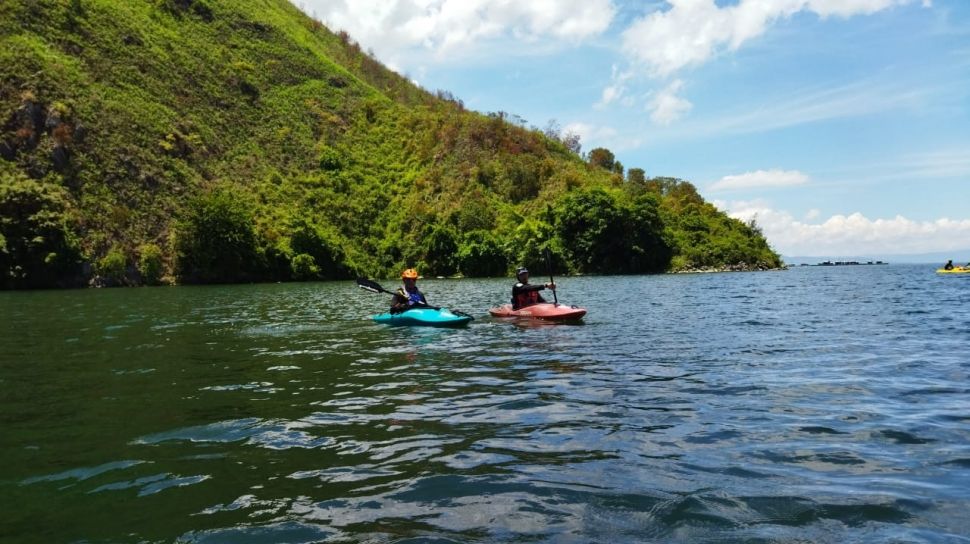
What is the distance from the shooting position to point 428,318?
1881 cm

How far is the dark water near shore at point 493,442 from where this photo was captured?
4.86 m

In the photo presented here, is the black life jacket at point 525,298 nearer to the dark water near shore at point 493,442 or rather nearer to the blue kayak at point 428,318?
the blue kayak at point 428,318

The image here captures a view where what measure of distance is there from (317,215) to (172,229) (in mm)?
21576

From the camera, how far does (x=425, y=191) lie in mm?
96125

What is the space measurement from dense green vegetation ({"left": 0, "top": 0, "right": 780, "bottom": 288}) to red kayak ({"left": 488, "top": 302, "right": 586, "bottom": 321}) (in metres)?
53.3

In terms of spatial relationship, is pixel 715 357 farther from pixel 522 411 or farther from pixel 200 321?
pixel 200 321

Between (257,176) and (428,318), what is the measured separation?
7996cm

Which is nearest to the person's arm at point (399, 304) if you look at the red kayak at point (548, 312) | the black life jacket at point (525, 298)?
the red kayak at point (548, 312)

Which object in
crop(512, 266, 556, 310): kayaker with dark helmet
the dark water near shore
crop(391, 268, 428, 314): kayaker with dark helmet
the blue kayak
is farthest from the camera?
crop(512, 266, 556, 310): kayaker with dark helmet

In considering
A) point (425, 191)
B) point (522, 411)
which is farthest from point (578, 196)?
point (522, 411)

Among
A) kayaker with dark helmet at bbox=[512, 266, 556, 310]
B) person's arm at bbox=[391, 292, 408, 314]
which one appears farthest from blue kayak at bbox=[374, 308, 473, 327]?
kayaker with dark helmet at bbox=[512, 266, 556, 310]

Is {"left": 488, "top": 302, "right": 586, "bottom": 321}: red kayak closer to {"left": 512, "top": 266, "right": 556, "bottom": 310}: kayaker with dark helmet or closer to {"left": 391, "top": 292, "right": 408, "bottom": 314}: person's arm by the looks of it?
{"left": 512, "top": 266, "right": 556, "bottom": 310}: kayaker with dark helmet

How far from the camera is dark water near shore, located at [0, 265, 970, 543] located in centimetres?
486

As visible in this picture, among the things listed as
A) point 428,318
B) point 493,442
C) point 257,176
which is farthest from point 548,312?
point 257,176
